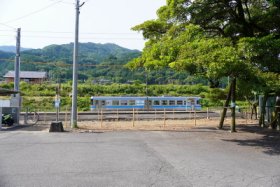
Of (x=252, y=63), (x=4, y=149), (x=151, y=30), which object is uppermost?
(x=151, y=30)

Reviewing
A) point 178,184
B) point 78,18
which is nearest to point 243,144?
point 178,184

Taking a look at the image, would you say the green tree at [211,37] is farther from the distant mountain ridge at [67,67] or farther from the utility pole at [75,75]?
the distant mountain ridge at [67,67]

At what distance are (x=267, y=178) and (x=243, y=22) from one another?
10.6 meters

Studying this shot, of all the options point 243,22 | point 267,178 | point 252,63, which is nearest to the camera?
point 267,178

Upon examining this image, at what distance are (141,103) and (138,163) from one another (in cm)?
3350

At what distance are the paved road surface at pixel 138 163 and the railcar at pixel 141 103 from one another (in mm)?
27959

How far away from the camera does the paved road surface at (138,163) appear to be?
275 inches

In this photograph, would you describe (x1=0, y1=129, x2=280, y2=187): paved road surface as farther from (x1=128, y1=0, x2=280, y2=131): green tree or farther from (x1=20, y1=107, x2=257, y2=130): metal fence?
(x1=20, y1=107, x2=257, y2=130): metal fence

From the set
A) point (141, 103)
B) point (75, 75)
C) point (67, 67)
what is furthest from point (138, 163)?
point (67, 67)

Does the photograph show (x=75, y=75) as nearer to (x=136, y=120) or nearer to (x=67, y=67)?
(x=136, y=120)

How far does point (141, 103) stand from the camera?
139 feet

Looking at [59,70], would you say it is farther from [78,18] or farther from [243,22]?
[243,22]

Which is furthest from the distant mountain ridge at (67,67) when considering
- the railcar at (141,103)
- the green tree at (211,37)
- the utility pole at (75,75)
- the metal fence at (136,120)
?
the green tree at (211,37)

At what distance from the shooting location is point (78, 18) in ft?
66.8
